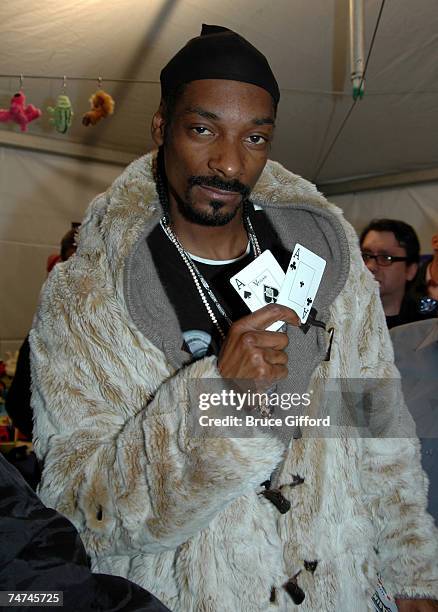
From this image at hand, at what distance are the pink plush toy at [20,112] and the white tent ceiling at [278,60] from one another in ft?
0.56

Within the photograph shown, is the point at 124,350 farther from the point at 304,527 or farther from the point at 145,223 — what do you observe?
the point at 304,527

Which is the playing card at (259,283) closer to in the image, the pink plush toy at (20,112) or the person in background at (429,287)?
the person in background at (429,287)

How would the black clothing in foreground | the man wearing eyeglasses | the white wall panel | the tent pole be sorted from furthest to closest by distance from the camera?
the white wall panel, the man wearing eyeglasses, the tent pole, the black clothing in foreground

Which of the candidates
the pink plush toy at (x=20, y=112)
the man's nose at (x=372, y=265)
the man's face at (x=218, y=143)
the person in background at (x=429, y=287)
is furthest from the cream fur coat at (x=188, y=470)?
the pink plush toy at (x=20, y=112)

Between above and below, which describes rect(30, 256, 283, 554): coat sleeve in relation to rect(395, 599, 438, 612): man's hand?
above

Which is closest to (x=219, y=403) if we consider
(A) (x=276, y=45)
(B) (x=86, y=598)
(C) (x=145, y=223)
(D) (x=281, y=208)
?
(B) (x=86, y=598)

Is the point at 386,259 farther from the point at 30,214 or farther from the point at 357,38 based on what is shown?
the point at 30,214

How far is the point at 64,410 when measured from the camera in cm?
124

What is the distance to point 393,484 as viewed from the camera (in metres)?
1.45

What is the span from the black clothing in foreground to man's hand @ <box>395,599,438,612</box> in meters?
0.76

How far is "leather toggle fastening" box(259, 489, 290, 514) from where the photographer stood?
1.28 meters

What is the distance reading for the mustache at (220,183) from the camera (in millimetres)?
1350
